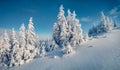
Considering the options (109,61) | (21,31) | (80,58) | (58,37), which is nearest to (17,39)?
(21,31)

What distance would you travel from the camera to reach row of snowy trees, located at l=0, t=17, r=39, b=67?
46625 millimetres

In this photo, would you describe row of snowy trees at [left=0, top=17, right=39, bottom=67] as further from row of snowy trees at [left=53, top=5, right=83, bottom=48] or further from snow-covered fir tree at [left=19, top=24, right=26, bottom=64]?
row of snowy trees at [left=53, top=5, right=83, bottom=48]

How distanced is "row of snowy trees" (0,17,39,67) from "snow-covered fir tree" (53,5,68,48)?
9.52 meters

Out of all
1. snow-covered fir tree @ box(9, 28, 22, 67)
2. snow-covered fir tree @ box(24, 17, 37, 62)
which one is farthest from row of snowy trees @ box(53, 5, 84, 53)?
snow-covered fir tree @ box(9, 28, 22, 67)

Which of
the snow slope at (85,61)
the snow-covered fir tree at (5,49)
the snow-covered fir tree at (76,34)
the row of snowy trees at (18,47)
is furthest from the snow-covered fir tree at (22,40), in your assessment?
the snow-covered fir tree at (76,34)

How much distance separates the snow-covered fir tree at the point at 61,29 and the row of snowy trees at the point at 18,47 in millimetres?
9516

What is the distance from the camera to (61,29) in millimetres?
54125

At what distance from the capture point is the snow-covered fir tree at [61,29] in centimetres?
5369

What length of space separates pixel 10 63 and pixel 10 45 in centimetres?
673

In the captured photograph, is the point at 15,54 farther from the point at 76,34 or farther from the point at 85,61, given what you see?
the point at 85,61

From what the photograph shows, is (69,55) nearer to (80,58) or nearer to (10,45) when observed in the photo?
(80,58)

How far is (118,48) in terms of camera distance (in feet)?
128

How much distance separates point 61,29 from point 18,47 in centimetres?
1633

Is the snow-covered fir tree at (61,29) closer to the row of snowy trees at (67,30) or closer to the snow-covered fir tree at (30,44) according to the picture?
the row of snowy trees at (67,30)
